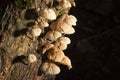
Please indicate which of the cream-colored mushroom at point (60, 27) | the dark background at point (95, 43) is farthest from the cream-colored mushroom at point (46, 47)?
the dark background at point (95, 43)

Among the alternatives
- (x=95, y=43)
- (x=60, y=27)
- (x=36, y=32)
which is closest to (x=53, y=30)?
(x=60, y=27)

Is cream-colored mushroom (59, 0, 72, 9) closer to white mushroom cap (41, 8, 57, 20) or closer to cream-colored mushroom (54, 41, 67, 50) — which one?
white mushroom cap (41, 8, 57, 20)

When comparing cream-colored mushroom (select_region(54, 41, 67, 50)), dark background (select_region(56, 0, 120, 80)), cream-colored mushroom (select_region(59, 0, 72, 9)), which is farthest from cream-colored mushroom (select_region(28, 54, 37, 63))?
dark background (select_region(56, 0, 120, 80))

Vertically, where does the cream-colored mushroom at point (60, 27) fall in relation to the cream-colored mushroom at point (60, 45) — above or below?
above

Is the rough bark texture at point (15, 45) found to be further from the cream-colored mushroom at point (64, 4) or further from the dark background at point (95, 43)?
the dark background at point (95, 43)

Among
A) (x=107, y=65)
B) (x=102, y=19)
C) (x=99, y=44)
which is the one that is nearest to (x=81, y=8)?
(x=102, y=19)

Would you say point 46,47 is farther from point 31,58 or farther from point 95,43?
point 95,43

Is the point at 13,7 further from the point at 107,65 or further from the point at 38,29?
the point at 107,65
